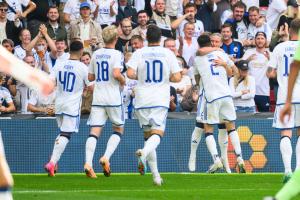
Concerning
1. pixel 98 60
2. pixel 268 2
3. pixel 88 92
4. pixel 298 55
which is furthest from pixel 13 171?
pixel 298 55

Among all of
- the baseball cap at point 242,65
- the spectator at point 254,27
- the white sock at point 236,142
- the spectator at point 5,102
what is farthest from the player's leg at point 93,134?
the spectator at point 254,27

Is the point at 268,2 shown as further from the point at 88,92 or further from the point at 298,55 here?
the point at 298,55

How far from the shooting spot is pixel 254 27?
2634 centimetres

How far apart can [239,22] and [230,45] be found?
123 cm

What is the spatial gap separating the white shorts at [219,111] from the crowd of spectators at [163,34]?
127 cm

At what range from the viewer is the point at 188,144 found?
23.2 metres

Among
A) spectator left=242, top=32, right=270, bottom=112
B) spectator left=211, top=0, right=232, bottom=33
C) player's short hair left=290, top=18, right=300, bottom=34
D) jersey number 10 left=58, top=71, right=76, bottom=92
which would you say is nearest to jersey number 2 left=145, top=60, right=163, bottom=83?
player's short hair left=290, top=18, right=300, bottom=34

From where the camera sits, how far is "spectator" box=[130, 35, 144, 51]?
A: 24.4 meters

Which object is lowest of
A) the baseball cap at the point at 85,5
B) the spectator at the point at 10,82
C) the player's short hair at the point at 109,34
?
the spectator at the point at 10,82

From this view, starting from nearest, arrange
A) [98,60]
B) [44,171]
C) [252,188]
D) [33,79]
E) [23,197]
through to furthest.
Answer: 1. [33,79]
2. [23,197]
3. [252,188]
4. [98,60]
5. [44,171]

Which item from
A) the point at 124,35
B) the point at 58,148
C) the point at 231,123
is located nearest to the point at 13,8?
the point at 124,35

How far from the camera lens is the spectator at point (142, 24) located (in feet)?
84.5

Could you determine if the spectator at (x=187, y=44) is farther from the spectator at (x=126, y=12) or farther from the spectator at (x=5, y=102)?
the spectator at (x=5, y=102)

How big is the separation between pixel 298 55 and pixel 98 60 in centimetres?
948
